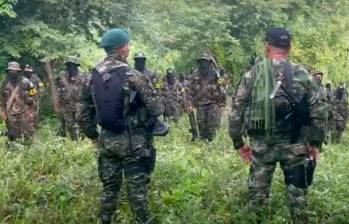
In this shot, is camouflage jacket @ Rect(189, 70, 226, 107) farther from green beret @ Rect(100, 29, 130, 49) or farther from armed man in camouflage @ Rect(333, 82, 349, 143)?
green beret @ Rect(100, 29, 130, 49)

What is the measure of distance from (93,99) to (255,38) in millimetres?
18456

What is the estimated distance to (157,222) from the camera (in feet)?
20.5

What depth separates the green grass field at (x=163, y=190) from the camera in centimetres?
627

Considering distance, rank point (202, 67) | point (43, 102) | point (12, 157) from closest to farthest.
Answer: point (12, 157) < point (202, 67) < point (43, 102)

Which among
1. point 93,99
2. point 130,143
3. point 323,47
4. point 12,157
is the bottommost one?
point 323,47

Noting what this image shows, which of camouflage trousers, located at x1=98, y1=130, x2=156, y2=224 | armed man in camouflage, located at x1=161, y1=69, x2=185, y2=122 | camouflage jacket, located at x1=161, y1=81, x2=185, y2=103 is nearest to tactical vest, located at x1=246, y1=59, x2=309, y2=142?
camouflage trousers, located at x1=98, y1=130, x2=156, y2=224

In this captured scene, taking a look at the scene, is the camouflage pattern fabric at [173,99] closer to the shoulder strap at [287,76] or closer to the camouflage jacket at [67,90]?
the camouflage jacket at [67,90]

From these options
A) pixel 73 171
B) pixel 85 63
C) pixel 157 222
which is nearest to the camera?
pixel 157 222

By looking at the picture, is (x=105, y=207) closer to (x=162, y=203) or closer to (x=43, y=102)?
(x=162, y=203)

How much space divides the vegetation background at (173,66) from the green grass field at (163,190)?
0.04ft

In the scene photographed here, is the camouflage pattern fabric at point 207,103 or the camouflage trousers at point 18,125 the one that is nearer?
the camouflage trousers at point 18,125

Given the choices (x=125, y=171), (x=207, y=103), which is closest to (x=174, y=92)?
(x=207, y=103)

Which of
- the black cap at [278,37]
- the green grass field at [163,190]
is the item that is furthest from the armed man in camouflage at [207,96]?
the black cap at [278,37]

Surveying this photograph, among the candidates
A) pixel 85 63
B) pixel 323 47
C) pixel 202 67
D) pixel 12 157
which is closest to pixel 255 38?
pixel 323 47
